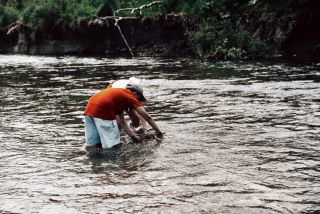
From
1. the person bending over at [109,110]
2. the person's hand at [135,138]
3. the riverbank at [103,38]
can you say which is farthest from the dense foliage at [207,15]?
the person bending over at [109,110]

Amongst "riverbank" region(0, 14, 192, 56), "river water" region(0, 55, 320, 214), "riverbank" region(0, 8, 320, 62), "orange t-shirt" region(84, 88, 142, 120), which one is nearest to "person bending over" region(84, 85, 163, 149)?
"orange t-shirt" region(84, 88, 142, 120)

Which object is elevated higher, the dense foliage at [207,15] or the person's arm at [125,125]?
the dense foliage at [207,15]

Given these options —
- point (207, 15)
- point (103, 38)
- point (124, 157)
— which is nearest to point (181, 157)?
point (124, 157)

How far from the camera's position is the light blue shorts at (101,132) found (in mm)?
7266

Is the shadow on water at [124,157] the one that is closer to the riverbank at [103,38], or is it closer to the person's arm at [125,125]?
the person's arm at [125,125]

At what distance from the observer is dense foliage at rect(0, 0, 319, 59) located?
873 inches

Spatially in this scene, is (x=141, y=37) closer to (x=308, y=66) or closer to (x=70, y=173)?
(x=308, y=66)

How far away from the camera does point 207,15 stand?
25.8 m

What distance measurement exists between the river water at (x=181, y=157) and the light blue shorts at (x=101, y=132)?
0.72 feet

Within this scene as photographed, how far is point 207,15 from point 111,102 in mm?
19567

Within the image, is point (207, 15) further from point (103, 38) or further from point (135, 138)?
point (135, 138)

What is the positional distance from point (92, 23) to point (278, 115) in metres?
24.5

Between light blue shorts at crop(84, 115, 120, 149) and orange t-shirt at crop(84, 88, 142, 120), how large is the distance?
10 cm

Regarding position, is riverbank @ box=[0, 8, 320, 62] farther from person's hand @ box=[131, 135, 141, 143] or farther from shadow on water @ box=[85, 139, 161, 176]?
shadow on water @ box=[85, 139, 161, 176]
